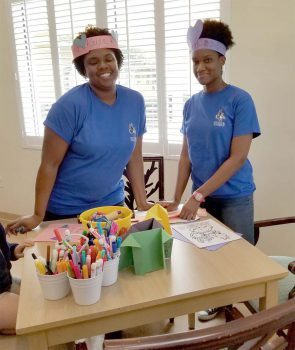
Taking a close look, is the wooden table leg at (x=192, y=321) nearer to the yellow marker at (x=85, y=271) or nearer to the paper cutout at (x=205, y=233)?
the paper cutout at (x=205, y=233)

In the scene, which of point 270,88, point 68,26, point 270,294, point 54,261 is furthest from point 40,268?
point 68,26

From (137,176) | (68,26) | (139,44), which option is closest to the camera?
(137,176)

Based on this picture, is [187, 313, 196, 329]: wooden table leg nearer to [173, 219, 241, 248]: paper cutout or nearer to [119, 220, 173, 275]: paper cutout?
[173, 219, 241, 248]: paper cutout

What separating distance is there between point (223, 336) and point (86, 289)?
376mm

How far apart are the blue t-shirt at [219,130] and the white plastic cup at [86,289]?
0.91 meters

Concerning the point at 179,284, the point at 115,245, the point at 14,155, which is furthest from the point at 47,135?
the point at 14,155

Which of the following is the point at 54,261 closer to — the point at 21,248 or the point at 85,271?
the point at 85,271

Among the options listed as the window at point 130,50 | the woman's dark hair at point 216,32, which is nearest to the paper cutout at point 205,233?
the woman's dark hair at point 216,32

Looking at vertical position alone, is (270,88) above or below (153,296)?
above

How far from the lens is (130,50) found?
109 inches

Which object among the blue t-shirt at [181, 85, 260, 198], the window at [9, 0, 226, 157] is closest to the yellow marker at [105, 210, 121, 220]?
the blue t-shirt at [181, 85, 260, 198]

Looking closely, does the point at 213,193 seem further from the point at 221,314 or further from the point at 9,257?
the point at 9,257

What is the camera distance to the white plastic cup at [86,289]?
2.88 ft

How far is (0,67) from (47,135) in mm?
2335
